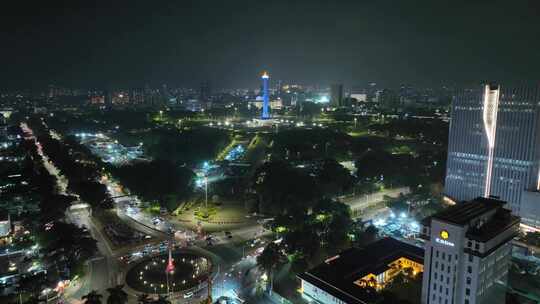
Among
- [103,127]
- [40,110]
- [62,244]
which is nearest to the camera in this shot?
[62,244]

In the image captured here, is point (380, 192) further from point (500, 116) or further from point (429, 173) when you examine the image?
point (500, 116)

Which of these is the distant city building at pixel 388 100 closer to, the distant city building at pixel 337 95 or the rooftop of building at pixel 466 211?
the distant city building at pixel 337 95

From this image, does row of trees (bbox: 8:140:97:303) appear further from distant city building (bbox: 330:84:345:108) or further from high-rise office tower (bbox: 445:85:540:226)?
distant city building (bbox: 330:84:345:108)

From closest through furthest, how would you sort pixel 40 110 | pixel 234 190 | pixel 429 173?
pixel 234 190, pixel 429 173, pixel 40 110

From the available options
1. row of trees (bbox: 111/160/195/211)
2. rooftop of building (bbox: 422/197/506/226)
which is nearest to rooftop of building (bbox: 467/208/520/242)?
rooftop of building (bbox: 422/197/506/226)

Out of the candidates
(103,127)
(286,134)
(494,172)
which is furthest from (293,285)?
(103,127)

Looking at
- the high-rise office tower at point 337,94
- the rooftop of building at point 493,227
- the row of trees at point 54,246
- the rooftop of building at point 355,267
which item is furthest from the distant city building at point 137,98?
the rooftop of building at point 493,227

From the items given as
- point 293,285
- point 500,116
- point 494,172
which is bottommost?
point 293,285

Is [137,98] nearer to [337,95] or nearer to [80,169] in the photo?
[337,95]
